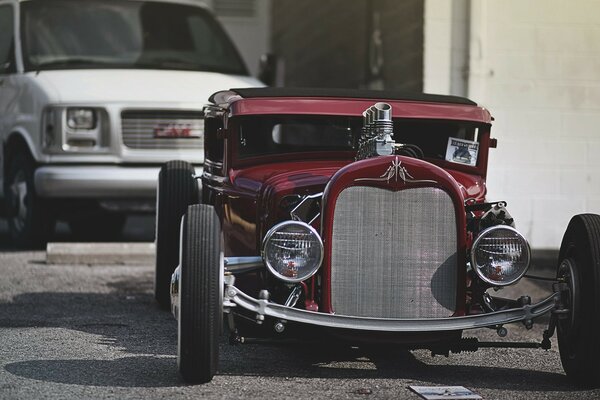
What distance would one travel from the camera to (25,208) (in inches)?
416

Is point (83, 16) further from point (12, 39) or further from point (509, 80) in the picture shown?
point (509, 80)

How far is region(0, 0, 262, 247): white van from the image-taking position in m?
10.2

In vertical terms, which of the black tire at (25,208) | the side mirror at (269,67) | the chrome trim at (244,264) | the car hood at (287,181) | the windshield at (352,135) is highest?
the side mirror at (269,67)

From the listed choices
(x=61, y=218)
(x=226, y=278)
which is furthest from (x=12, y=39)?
(x=226, y=278)

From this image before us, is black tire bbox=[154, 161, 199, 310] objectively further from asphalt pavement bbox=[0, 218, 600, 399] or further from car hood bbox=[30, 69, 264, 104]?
car hood bbox=[30, 69, 264, 104]

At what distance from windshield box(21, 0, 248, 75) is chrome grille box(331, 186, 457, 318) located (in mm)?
5565

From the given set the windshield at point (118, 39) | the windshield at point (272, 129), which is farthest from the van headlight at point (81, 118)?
the windshield at point (272, 129)

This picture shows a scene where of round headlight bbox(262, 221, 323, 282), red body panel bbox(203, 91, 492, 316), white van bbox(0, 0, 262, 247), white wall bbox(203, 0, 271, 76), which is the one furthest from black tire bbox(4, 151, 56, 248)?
white wall bbox(203, 0, 271, 76)

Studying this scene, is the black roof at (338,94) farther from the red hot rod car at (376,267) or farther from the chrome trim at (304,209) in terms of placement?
the chrome trim at (304,209)

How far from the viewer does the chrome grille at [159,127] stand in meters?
10.3

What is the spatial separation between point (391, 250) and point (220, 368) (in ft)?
3.27

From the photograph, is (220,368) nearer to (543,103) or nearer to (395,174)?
(395,174)

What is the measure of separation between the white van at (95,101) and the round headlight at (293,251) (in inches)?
188

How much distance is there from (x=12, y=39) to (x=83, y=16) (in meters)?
0.65
